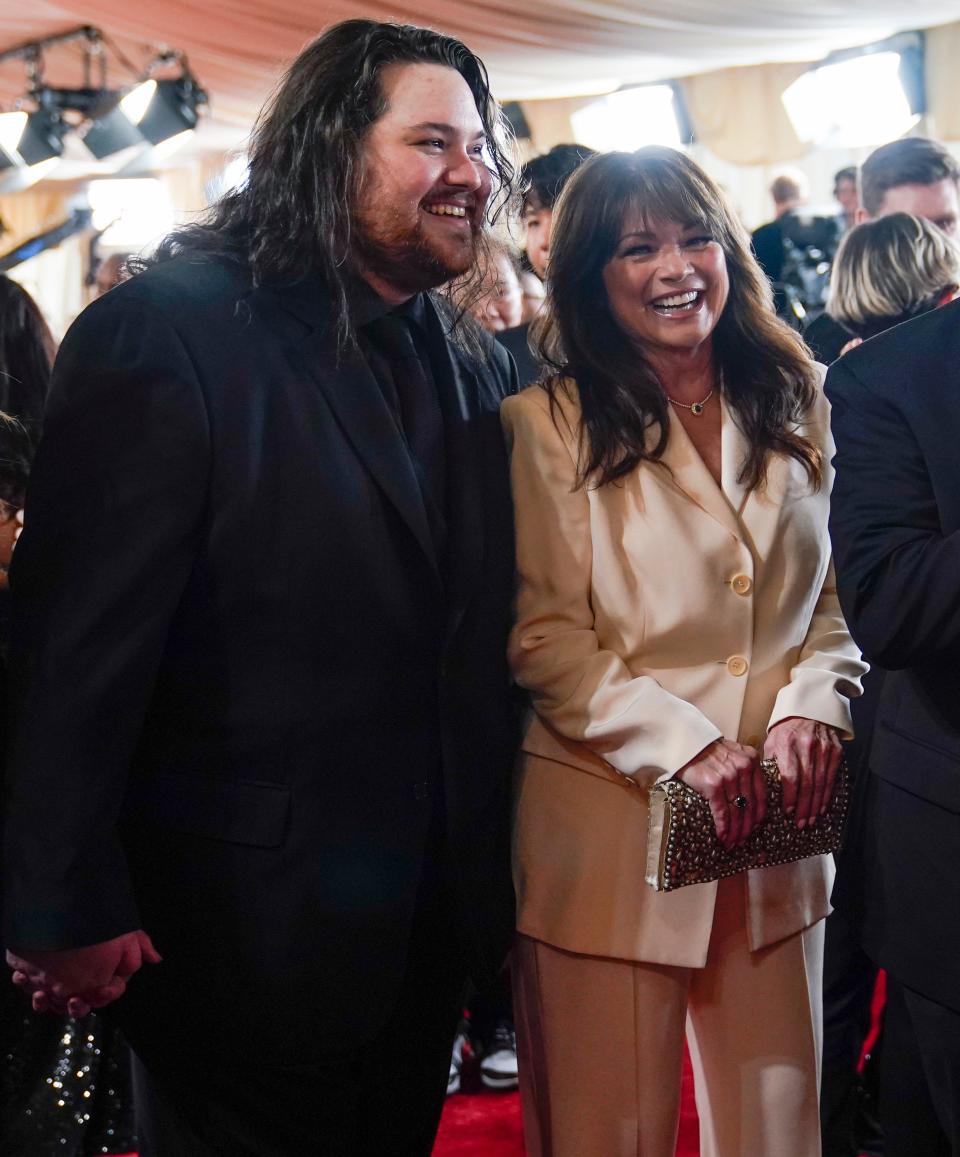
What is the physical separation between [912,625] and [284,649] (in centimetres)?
66

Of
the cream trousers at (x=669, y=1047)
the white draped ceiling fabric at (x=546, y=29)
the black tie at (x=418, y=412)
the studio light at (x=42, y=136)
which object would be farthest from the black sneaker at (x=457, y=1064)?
the studio light at (x=42, y=136)

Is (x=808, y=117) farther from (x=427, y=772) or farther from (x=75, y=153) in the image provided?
(x=427, y=772)

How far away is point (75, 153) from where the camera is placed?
11250mm

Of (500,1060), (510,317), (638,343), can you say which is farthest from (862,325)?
(500,1060)

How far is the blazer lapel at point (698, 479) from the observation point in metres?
1.79

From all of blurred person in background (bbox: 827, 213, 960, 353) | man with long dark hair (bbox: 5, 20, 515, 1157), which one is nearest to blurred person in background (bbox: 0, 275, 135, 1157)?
man with long dark hair (bbox: 5, 20, 515, 1157)

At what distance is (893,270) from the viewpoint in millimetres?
2615

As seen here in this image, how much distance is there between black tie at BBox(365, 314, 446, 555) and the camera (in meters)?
1.64

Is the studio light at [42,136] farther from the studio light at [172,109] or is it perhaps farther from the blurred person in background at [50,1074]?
the blurred person in background at [50,1074]

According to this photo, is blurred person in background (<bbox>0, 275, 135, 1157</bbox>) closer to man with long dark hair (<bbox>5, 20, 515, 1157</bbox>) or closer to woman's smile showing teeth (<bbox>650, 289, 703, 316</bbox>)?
man with long dark hair (<bbox>5, 20, 515, 1157</bbox>)

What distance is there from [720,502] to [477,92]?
2.03 ft

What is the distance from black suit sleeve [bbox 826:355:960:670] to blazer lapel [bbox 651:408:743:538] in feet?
0.76

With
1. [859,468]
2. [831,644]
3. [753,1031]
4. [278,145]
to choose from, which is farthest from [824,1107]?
[278,145]

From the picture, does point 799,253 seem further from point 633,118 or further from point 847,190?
point 633,118
